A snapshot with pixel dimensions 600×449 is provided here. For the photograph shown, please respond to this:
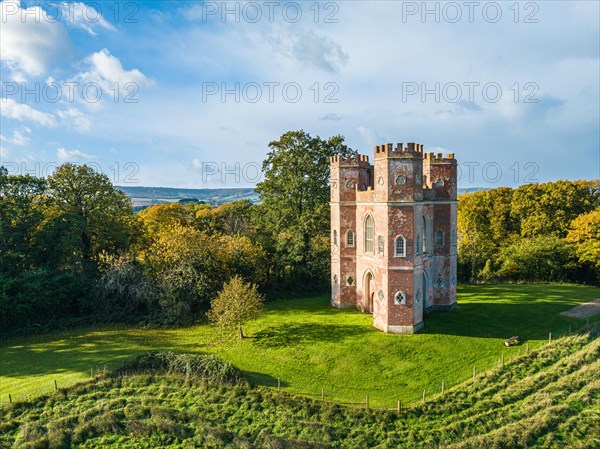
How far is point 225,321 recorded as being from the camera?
2564cm

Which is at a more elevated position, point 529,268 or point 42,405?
point 529,268

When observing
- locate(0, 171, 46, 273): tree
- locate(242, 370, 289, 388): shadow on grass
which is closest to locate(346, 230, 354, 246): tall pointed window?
locate(242, 370, 289, 388): shadow on grass

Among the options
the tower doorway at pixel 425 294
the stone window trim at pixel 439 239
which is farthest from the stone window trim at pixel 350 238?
the stone window trim at pixel 439 239

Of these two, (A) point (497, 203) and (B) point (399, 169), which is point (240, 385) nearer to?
(B) point (399, 169)

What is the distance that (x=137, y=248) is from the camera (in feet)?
123

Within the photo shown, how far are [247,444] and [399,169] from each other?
1887cm

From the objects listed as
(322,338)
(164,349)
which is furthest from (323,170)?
(164,349)

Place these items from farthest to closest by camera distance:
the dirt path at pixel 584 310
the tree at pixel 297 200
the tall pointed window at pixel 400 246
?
the tree at pixel 297 200, the dirt path at pixel 584 310, the tall pointed window at pixel 400 246

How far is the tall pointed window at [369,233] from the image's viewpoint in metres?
29.6

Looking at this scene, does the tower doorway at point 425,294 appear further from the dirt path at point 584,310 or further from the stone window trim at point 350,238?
the dirt path at point 584,310

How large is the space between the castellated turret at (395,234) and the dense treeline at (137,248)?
713 cm

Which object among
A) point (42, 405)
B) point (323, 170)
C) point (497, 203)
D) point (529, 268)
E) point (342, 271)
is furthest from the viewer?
point (497, 203)

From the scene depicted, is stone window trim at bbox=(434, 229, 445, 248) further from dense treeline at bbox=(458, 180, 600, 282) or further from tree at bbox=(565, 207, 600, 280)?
tree at bbox=(565, 207, 600, 280)

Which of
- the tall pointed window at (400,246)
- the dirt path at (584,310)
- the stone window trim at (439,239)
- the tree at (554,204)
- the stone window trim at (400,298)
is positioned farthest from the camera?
the tree at (554,204)
